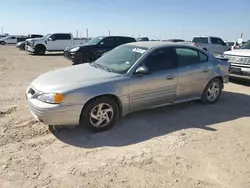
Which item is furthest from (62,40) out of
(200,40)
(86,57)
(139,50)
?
(139,50)

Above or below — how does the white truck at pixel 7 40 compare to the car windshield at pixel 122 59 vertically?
above

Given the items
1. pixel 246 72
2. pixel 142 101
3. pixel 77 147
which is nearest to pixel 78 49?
pixel 246 72

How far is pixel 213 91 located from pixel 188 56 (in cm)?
117

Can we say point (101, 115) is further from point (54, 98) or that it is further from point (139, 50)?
point (139, 50)

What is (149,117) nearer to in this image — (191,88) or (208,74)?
(191,88)

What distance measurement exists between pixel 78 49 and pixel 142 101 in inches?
341

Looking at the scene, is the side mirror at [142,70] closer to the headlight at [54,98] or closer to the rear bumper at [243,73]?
the headlight at [54,98]

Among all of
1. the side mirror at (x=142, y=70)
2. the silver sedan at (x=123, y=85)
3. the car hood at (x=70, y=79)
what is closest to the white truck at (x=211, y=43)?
the silver sedan at (x=123, y=85)

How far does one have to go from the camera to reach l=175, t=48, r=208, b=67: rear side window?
5227 millimetres

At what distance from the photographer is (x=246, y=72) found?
25.9 ft

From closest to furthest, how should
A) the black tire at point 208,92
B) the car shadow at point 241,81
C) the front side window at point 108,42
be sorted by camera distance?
the black tire at point 208,92 → the car shadow at point 241,81 → the front side window at point 108,42

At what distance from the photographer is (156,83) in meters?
4.73

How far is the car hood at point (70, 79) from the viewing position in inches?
156

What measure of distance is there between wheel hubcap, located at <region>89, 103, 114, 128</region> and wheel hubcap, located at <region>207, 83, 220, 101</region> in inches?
108
